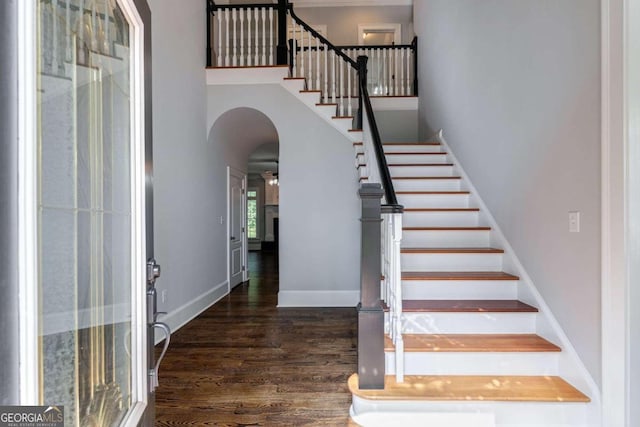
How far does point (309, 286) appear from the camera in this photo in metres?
4.16

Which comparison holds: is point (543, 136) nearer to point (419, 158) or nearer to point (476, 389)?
point (476, 389)

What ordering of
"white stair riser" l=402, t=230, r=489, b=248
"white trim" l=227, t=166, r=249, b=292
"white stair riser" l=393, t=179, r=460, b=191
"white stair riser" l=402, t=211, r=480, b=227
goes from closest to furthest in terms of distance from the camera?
"white stair riser" l=402, t=230, r=489, b=248 < "white stair riser" l=402, t=211, r=480, b=227 < "white stair riser" l=393, t=179, r=460, b=191 < "white trim" l=227, t=166, r=249, b=292

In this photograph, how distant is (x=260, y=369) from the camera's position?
241 centimetres

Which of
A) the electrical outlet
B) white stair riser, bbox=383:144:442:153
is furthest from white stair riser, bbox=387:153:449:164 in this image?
the electrical outlet

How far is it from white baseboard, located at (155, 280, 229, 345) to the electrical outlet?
316 cm

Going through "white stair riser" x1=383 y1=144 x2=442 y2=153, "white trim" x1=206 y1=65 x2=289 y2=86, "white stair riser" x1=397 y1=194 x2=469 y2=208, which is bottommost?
"white stair riser" x1=397 y1=194 x2=469 y2=208

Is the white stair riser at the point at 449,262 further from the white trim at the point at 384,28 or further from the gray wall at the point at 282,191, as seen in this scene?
the white trim at the point at 384,28

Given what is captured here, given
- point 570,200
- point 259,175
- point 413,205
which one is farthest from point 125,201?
point 259,175

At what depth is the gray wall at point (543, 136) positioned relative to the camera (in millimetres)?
1670

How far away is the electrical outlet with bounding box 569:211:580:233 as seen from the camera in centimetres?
175

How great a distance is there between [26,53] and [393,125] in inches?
200

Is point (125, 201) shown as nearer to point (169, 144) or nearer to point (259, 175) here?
point (169, 144)

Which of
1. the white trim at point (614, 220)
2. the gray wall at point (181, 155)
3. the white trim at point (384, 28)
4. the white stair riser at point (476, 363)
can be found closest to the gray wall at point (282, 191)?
the gray wall at point (181, 155)

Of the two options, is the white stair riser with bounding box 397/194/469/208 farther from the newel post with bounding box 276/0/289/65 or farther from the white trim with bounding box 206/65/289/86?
the newel post with bounding box 276/0/289/65
